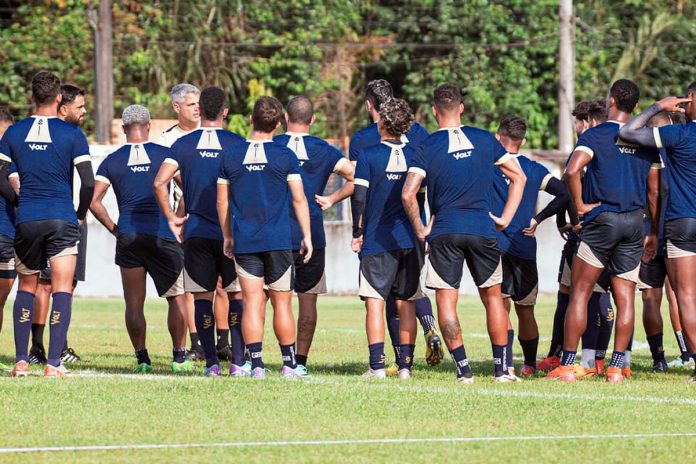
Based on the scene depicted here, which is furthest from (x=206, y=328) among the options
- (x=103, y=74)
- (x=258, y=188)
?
(x=103, y=74)

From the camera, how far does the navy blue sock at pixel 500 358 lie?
1073cm

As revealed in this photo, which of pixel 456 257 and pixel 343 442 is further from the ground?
pixel 456 257

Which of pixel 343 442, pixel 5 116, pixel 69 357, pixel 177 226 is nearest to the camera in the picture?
pixel 343 442

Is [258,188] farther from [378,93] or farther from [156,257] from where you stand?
[378,93]

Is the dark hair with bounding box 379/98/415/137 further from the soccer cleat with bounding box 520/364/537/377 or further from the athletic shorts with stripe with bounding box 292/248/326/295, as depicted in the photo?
the soccer cleat with bounding box 520/364/537/377

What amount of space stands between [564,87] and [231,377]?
777 inches

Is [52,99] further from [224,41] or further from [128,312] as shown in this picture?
[224,41]

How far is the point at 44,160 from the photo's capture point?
10.7 meters

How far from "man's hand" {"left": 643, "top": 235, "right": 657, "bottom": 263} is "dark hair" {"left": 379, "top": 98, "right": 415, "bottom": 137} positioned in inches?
88.2

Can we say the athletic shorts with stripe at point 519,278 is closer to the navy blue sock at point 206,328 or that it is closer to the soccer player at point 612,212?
the soccer player at point 612,212

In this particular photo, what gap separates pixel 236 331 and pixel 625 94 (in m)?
3.75

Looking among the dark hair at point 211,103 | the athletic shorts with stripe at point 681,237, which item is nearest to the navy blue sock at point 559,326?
the athletic shorts with stripe at point 681,237

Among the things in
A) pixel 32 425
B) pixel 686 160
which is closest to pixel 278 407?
pixel 32 425


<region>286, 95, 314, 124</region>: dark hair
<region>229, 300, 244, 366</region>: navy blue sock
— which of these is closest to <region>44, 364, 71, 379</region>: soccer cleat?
<region>229, 300, 244, 366</region>: navy blue sock
